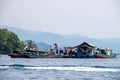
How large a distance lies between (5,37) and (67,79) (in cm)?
8031

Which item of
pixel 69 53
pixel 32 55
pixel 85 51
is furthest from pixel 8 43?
pixel 32 55

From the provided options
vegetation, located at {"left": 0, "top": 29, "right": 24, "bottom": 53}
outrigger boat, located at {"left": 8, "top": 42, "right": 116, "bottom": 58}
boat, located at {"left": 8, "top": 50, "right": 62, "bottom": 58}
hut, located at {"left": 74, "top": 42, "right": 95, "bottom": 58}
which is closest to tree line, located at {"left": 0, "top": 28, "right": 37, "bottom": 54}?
vegetation, located at {"left": 0, "top": 29, "right": 24, "bottom": 53}

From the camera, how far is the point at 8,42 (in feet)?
349

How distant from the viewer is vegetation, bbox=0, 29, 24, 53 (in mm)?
104919

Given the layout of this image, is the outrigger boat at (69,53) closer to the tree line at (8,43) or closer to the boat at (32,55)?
the boat at (32,55)

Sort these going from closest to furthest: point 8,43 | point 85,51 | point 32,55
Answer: point 32,55 < point 85,51 < point 8,43

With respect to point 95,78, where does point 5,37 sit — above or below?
above

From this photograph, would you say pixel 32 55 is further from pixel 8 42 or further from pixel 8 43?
pixel 8 42

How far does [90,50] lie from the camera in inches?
2958

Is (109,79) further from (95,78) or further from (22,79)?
(22,79)

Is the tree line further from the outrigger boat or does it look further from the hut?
the hut

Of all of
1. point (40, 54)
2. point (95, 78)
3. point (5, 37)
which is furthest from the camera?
point (5, 37)

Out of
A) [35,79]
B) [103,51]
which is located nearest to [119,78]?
[35,79]

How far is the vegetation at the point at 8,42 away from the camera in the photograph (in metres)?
105
